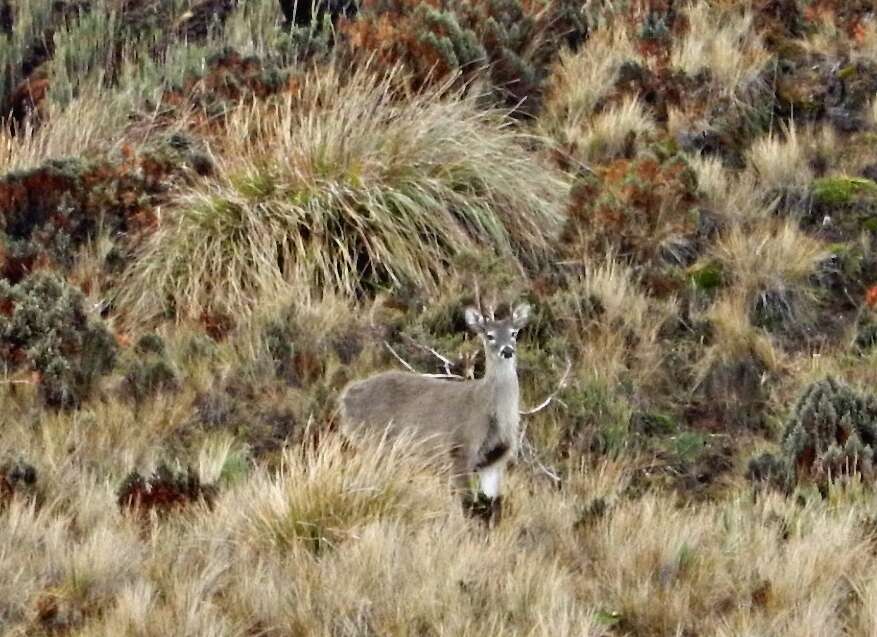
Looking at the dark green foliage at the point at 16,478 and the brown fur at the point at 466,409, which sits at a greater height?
the brown fur at the point at 466,409

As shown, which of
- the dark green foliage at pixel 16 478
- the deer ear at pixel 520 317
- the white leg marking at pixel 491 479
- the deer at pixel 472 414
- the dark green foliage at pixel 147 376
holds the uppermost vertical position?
the deer ear at pixel 520 317

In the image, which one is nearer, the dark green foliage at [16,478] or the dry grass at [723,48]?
the dark green foliage at [16,478]

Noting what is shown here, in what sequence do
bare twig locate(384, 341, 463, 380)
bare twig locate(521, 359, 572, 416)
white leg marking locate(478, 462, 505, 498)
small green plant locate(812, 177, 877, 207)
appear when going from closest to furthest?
1. white leg marking locate(478, 462, 505, 498)
2. bare twig locate(521, 359, 572, 416)
3. bare twig locate(384, 341, 463, 380)
4. small green plant locate(812, 177, 877, 207)

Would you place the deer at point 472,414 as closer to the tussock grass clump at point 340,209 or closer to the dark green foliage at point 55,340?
the dark green foliage at point 55,340

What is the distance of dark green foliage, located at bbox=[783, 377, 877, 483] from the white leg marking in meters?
1.63

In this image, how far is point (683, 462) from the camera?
31.0 feet

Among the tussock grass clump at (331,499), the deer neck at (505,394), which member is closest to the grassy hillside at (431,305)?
the tussock grass clump at (331,499)

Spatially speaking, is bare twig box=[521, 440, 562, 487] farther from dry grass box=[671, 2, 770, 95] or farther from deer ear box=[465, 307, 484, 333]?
dry grass box=[671, 2, 770, 95]

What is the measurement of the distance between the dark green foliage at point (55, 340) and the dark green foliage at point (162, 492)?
197 cm

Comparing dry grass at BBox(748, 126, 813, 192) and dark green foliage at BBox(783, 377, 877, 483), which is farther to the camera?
dry grass at BBox(748, 126, 813, 192)

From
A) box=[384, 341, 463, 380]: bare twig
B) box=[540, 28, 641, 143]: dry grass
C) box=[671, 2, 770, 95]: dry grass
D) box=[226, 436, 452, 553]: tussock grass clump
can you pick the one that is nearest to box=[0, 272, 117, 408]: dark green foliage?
box=[384, 341, 463, 380]: bare twig

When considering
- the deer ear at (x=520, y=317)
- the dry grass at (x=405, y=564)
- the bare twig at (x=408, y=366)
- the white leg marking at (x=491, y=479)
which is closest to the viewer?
the dry grass at (x=405, y=564)

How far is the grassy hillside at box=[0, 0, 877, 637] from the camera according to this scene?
22.3ft

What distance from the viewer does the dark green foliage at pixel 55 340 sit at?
9.77 m
